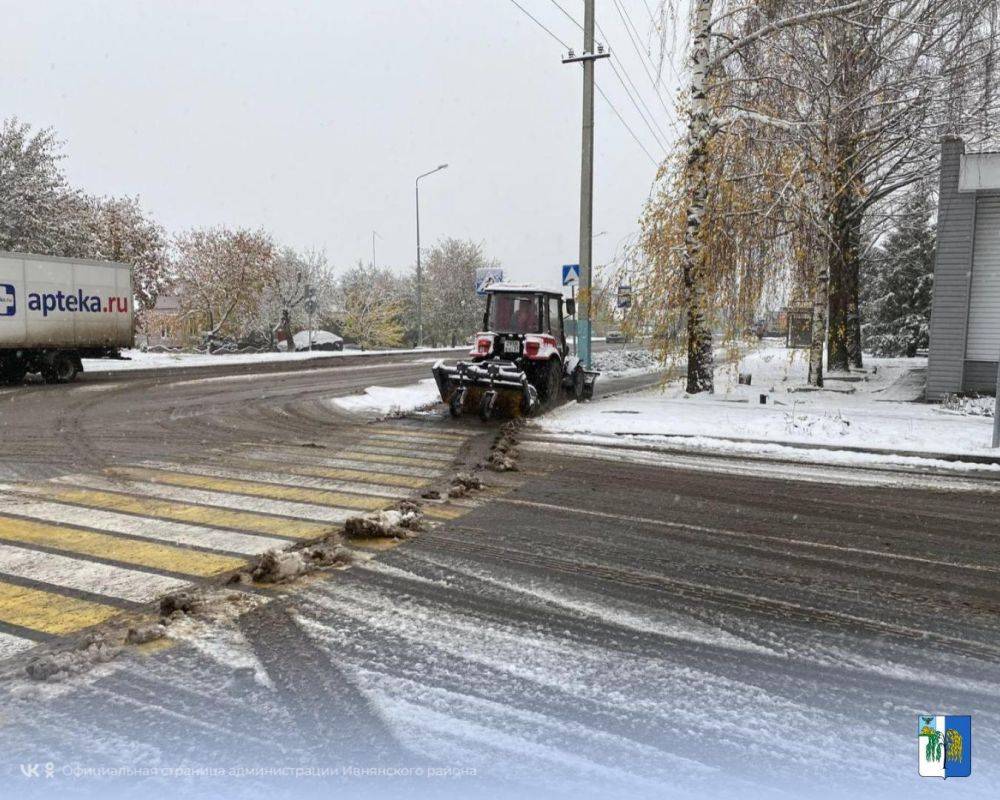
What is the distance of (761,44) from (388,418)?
1135 cm

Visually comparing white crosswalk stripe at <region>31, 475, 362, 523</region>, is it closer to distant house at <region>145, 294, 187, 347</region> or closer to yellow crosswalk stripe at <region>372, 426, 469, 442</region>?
yellow crosswalk stripe at <region>372, 426, 469, 442</region>

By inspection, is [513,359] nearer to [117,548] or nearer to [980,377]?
[117,548]

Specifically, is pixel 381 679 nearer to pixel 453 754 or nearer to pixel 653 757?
pixel 453 754

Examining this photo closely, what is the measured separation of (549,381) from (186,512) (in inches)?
337

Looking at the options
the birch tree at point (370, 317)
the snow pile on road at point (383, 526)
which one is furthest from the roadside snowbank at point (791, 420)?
the birch tree at point (370, 317)

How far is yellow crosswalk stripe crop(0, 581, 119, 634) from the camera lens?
12.6ft

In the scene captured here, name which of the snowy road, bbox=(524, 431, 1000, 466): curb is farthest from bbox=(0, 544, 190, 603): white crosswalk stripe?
bbox=(524, 431, 1000, 466): curb

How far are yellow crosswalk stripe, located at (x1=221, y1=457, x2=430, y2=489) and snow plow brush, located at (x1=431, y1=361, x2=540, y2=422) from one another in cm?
464

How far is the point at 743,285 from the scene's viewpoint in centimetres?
1430

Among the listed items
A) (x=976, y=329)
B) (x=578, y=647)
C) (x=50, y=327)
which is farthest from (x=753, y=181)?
(x=50, y=327)

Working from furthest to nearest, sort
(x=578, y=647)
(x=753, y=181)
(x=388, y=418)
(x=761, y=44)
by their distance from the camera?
(x=761, y=44) < (x=753, y=181) < (x=388, y=418) < (x=578, y=647)

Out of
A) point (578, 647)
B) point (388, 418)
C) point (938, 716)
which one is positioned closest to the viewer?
point (938, 716)

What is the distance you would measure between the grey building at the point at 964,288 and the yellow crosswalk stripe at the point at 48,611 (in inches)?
611

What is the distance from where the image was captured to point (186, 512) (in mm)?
6156
